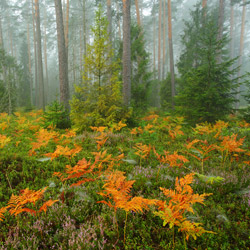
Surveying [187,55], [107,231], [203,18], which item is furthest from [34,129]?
[203,18]

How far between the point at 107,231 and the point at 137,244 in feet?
1.30

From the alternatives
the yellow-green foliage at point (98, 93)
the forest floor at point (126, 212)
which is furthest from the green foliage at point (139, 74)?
the forest floor at point (126, 212)

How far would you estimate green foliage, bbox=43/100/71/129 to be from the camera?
7.43 meters

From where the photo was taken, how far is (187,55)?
13859mm

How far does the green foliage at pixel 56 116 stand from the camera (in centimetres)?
743

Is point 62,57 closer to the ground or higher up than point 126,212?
higher up

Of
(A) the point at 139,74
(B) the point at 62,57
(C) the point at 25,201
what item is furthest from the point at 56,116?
(A) the point at 139,74

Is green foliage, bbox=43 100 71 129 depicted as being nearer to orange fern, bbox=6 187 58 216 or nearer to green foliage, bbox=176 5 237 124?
orange fern, bbox=6 187 58 216

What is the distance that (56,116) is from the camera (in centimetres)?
766

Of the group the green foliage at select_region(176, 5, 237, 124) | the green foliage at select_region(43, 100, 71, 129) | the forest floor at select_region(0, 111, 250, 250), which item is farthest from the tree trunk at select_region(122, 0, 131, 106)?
the forest floor at select_region(0, 111, 250, 250)

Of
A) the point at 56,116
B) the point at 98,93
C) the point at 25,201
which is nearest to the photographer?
the point at 25,201

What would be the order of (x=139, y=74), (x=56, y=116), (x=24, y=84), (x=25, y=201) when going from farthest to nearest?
1. (x=24, y=84)
2. (x=139, y=74)
3. (x=56, y=116)
4. (x=25, y=201)

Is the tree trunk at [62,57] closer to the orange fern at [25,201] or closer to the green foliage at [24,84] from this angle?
the orange fern at [25,201]

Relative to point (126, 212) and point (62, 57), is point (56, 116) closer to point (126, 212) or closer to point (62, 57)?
point (62, 57)
